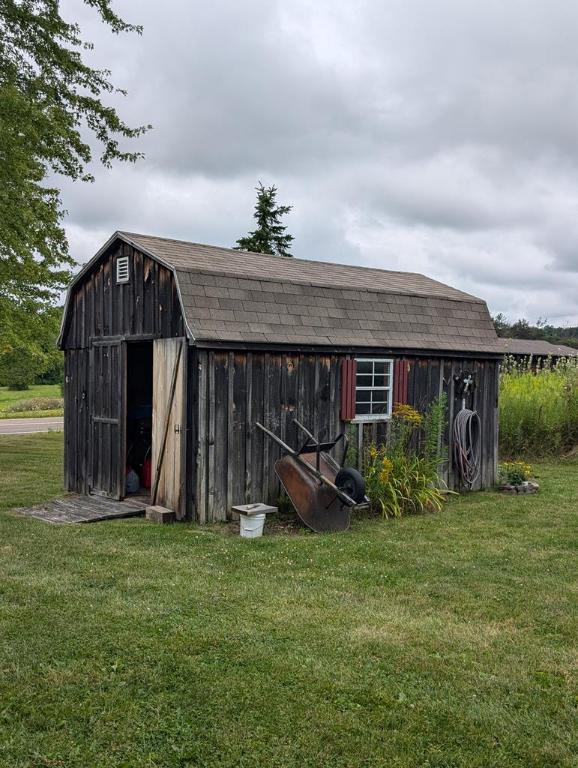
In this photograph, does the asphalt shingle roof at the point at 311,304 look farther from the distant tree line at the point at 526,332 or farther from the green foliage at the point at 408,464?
the distant tree line at the point at 526,332

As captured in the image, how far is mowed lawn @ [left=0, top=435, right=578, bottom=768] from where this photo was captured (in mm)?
3207

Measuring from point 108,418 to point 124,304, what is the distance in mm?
1605

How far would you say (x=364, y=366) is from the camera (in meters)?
9.44

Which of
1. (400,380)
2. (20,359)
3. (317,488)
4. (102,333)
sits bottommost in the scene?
(317,488)

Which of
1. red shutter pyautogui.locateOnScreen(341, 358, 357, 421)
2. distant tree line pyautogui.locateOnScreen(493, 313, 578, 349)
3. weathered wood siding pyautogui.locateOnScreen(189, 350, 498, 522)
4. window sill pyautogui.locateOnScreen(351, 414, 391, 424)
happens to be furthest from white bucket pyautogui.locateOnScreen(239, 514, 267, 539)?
distant tree line pyautogui.locateOnScreen(493, 313, 578, 349)

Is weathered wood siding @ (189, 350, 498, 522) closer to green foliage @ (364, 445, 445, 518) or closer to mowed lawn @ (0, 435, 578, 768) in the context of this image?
green foliage @ (364, 445, 445, 518)

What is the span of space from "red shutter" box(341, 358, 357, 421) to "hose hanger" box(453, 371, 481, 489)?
216 cm

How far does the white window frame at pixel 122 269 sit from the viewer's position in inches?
354

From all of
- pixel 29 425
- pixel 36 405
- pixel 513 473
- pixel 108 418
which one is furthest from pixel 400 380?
pixel 36 405

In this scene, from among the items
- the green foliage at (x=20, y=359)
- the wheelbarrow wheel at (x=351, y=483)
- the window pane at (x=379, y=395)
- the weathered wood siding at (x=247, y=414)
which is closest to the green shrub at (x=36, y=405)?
the green foliage at (x=20, y=359)

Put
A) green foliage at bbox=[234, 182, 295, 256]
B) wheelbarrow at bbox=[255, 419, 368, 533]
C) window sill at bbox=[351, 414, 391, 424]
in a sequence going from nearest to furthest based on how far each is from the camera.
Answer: wheelbarrow at bbox=[255, 419, 368, 533]
window sill at bbox=[351, 414, 391, 424]
green foliage at bbox=[234, 182, 295, 256]

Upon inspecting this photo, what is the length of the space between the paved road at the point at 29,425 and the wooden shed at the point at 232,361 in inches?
422

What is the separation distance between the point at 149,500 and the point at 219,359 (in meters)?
2.43

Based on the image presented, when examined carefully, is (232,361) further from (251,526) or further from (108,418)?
(108,418)
